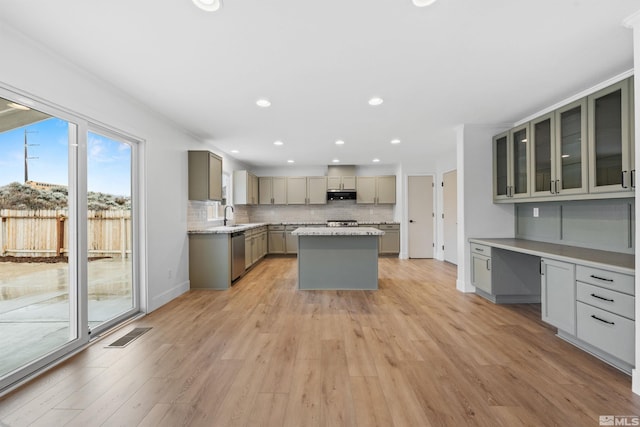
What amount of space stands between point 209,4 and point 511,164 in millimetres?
3866

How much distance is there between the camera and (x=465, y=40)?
2.04 m

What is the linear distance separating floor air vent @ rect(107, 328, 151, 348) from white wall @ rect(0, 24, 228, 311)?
21.0 inches

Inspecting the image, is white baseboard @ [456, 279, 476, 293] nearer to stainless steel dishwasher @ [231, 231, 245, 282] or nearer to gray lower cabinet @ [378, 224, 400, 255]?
gray lower cabinet @ [378, 224, 400, 255]

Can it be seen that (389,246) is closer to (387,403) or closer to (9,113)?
(387,403)

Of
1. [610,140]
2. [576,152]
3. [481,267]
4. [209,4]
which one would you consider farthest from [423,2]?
[481,267]

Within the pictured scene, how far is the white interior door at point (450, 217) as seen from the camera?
244 inches

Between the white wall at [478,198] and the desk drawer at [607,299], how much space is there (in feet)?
5.74

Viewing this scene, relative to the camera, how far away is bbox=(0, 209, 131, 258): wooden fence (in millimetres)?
2035

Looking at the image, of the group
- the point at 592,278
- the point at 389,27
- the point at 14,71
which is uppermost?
the point at 389,27

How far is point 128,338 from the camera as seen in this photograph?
265 cm

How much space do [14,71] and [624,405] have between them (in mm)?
4598

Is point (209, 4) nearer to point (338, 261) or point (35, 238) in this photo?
point (35, 238)

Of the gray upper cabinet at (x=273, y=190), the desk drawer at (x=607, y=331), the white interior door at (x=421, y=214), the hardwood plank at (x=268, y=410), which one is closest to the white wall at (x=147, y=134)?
the hardwood plank at (x=268, y=410)

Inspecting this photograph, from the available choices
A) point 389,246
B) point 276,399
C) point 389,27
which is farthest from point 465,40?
point 389,246
